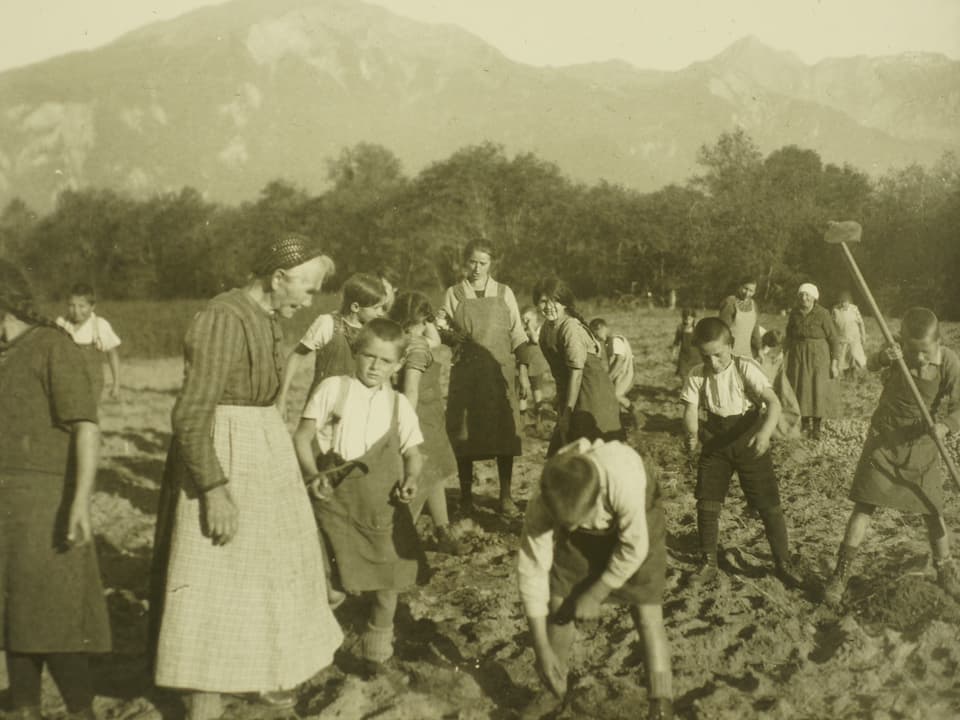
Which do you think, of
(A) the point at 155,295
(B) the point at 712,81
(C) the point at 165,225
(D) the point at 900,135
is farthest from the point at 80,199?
(B) the point at 712,81

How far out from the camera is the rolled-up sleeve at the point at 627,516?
110 inches

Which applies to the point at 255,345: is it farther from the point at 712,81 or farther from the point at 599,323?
the point at 712,81

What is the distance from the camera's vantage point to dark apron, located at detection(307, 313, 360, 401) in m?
4.32

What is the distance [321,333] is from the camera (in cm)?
436

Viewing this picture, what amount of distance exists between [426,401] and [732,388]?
1743 millimetres

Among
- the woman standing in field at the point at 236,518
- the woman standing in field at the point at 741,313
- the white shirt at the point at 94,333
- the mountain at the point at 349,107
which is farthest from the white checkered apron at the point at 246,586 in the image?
the mountain at the point at 349,107

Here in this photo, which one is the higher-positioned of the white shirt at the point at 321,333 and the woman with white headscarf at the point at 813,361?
the white shirt at the point at 321,333

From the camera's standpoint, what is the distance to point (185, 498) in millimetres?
2846

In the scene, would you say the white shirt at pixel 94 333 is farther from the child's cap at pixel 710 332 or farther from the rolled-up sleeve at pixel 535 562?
the rolled-up sleeve at pixel 535 562

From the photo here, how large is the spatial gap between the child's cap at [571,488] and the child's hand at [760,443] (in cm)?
185

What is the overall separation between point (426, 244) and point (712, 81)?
3558 inches

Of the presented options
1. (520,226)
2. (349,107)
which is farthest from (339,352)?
(349,107)

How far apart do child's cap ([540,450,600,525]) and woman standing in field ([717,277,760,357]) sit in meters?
5.98

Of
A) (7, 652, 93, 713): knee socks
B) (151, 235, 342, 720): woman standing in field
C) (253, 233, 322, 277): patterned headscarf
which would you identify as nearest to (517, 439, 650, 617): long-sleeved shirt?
(151, 235, 342, 720): woman standing in field
